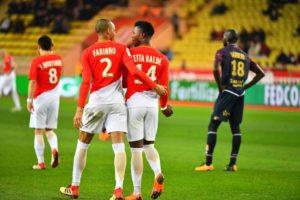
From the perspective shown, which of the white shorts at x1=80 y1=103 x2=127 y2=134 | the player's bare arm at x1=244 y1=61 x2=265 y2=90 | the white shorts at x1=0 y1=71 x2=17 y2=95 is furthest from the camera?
the white shorts at x1=0 y1=71 x2=17 y2=95

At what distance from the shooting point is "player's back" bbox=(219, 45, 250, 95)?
14031 millimetres

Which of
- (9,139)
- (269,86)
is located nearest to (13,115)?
(9,139)

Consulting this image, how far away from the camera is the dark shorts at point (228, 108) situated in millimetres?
14117

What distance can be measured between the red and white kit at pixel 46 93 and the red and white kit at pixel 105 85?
3.73 m

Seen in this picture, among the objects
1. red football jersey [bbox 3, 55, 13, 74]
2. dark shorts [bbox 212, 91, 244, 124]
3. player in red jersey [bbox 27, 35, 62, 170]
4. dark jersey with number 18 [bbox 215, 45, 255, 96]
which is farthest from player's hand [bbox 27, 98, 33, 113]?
red football jersey [bbox 3, 55, 13, 74]

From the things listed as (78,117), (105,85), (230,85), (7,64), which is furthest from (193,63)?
(78,117)

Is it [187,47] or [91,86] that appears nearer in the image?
[91,86]

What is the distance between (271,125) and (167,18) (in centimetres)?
1815

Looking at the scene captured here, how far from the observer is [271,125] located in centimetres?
2397

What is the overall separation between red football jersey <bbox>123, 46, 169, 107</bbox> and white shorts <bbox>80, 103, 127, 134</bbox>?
1.04ft

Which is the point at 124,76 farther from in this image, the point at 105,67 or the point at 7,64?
the point at 7,64

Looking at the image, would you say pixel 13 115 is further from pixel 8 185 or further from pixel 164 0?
pixel 164 0

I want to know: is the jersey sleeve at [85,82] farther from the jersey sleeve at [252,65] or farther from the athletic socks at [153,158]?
the jersey sleeve at [252,65]

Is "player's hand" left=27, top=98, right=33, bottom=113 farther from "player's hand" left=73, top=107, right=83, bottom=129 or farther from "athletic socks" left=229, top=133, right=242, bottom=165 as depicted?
"player's hand" left=73, top=107, right=83, bottom=129
